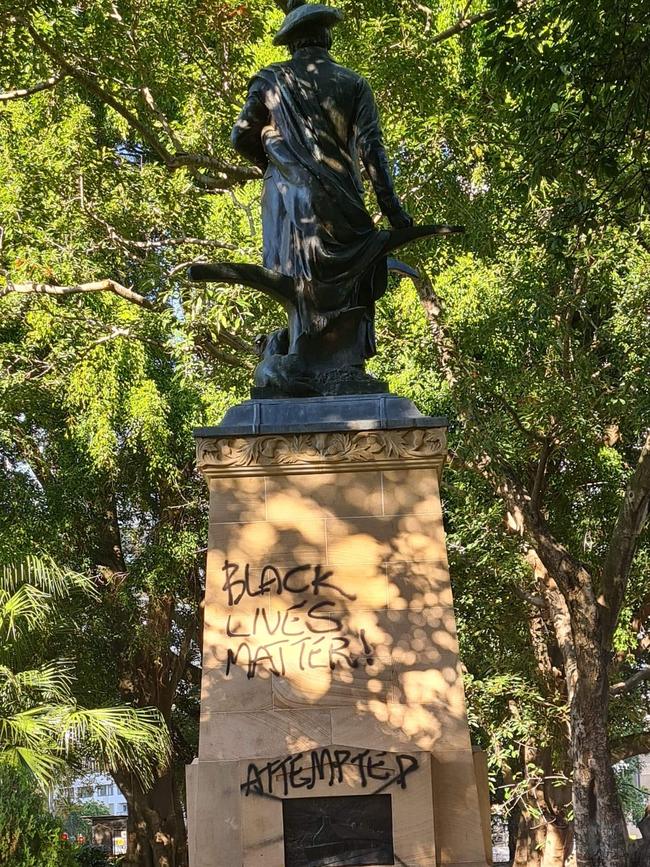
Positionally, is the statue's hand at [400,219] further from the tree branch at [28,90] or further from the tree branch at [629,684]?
the tree branch at [629,684]

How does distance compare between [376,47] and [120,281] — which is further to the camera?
[120,281]

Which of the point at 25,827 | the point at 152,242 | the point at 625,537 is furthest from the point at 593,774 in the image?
the point at 152,242

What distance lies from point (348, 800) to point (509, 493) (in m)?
9.95

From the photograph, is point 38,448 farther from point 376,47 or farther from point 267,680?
point 267,680

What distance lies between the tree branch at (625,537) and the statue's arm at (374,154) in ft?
26.1

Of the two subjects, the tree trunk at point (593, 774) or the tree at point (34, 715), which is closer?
the tree at point (34, 715)

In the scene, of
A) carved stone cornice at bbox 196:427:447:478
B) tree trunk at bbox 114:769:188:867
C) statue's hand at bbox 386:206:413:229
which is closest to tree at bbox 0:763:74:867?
carved stone cornice at bbox 196:427:447:478

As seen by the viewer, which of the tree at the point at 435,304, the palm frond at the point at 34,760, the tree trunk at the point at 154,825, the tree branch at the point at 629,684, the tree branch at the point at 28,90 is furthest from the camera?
the tree trunk at the point at 154,825

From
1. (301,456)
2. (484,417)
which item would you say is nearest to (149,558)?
(484,417)

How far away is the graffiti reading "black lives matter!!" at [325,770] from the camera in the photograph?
5992 mm

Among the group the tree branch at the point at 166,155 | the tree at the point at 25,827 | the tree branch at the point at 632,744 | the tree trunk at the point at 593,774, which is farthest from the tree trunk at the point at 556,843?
the tree branch at the point at 166,155

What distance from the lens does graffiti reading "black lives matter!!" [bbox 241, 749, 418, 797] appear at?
5992 mm

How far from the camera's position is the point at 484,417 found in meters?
15.9

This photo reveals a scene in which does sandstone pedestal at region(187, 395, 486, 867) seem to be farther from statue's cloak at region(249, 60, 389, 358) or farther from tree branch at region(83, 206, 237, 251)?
tree branch at region(83, 206, 237, 251)
